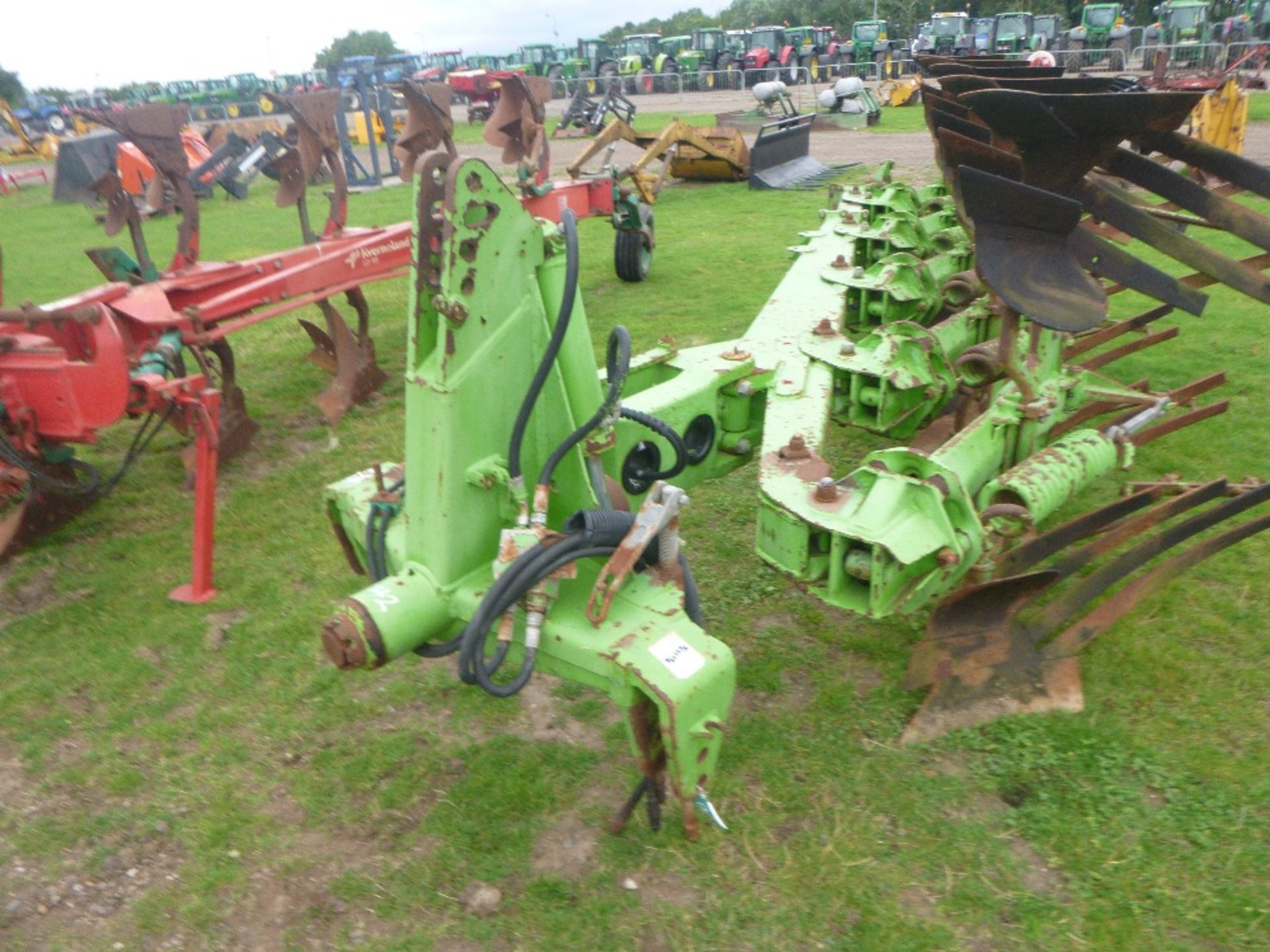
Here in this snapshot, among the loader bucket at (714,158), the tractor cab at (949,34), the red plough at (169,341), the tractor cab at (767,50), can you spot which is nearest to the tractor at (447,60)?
the tractor cab at (767,50)

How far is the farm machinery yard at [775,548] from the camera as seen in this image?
2.07m

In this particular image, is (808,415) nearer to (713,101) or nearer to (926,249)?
(926,249)

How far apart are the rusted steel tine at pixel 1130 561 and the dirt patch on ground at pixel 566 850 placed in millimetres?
1499

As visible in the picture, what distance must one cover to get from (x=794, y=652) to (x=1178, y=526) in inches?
49.2

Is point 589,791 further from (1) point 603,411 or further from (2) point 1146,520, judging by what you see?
(2) point 1146,520

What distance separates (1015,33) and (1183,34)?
15.2ft

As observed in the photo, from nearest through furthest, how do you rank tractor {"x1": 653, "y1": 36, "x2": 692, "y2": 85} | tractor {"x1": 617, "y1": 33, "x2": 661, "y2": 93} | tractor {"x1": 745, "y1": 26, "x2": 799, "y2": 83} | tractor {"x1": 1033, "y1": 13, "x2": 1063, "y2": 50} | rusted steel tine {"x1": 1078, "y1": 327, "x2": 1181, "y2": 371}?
rusted steel tine {"x1": 1078, "y1": 327, "x2": 1181, "y2": 371} → tractor {"x1": 1033, "y1": 13, "x2": 1063, "y2": 50} → tractor {"x1": 745, "y1": 26, "x2": 799, "y2": 83} → tractor {"x1": 617, "y1": 33, "x2": 661, "y2": 93} → tractor {"x1": 653, "y1": 36, "x2": 692, "y2": 85}

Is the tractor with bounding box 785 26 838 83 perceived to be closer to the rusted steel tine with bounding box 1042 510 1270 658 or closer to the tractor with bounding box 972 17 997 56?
the tractor with bounding box 972 17 997 56

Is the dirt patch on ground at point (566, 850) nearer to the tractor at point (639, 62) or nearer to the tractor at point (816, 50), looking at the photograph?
the tractor at point (816, 50)

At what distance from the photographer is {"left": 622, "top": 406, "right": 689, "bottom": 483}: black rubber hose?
2582 millimetres

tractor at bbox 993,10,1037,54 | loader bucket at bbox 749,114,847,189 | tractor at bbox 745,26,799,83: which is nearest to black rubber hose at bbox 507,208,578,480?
loader bucket at bbox 749,114,847,189

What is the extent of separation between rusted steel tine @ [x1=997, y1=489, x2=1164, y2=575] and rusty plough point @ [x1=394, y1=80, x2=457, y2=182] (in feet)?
13.2

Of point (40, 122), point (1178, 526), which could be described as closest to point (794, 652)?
point (1178, 526)

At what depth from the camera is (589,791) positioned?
2.61 meters
